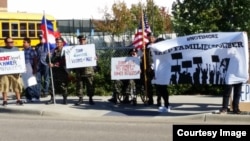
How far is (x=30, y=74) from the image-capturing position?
626 inches

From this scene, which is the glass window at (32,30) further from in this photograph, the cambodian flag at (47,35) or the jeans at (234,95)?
the jeans at (234,95)

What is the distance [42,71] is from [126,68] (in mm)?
3404

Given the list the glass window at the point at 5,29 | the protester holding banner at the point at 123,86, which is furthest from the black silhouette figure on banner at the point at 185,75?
the glass window at the point at 5,29

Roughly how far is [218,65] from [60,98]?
5.59 m

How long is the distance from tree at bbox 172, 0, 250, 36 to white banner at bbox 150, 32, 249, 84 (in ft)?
17.8

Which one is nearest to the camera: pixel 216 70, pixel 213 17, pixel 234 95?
pixel 234 95

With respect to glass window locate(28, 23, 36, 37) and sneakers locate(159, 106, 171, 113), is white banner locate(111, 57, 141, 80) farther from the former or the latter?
glass window locate(28, 23, 36, 37)

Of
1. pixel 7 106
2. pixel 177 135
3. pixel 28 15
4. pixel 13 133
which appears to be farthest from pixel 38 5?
pixel 177 135

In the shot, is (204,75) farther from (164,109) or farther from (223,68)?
(164,109)

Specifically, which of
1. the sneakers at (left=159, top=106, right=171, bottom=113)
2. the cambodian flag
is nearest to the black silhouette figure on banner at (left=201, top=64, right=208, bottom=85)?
the sneakers at (left=159, top=106, right=171, bottom=113)

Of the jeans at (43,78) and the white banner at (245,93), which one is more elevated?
the jeans at (43,78)

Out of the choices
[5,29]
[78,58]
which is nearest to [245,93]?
[78,58]

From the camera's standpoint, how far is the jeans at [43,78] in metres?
16.8

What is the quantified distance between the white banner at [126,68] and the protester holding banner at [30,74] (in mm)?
2483
